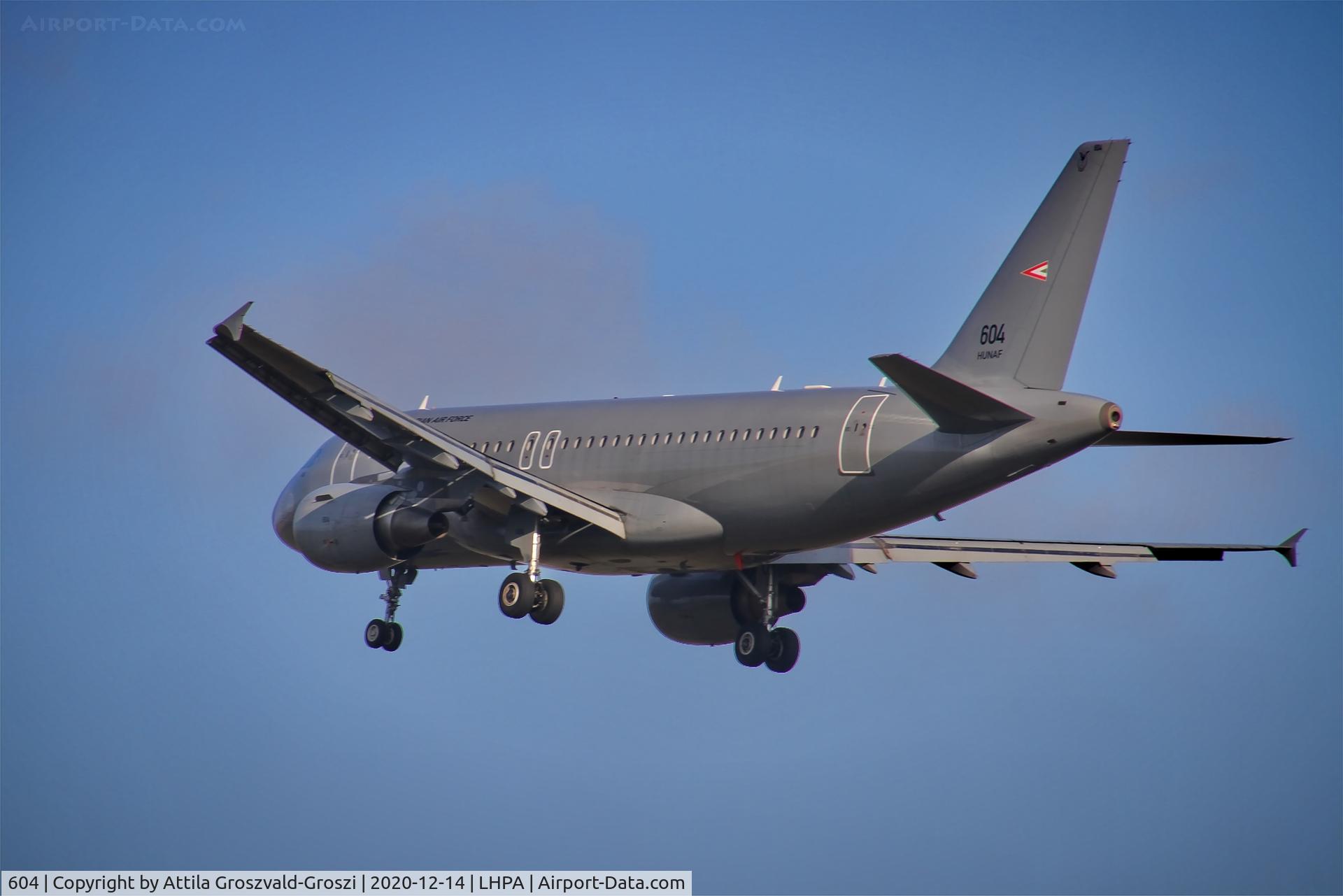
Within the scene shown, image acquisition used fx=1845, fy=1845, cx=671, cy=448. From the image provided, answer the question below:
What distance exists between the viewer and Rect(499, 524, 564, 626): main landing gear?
122 ft

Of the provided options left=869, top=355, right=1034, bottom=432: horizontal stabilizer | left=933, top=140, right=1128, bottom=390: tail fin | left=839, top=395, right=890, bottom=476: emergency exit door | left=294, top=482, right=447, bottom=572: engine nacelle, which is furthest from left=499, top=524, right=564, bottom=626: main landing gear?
left=933, top=140, right=1128, bottom=390: tail fin

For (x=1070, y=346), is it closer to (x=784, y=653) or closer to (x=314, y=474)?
(x=784, y=653)

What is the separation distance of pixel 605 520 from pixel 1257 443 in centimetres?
1293

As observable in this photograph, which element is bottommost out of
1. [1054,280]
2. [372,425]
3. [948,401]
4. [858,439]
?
[948,401]

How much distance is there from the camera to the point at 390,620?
4231 cm

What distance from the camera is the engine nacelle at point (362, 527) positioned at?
125ft

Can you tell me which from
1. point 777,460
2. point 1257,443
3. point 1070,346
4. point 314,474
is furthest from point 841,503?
point 314,474

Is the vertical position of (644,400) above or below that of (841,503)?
above

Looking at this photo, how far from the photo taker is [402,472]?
3847cm

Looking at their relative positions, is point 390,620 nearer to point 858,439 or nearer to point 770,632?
point 770,632

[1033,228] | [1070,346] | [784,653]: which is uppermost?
[1033,228]

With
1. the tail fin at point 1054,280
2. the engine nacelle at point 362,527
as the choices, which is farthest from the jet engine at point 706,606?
the tail fin at point 1054,280

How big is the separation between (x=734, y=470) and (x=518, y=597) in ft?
16.9

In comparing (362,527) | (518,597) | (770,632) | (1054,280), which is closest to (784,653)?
(770,632)
